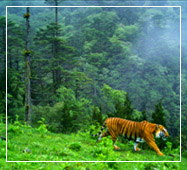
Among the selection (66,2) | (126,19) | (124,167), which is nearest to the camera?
(124,167)

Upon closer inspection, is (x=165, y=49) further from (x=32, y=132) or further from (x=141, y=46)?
(x=32, y=132)

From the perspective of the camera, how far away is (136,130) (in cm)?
423

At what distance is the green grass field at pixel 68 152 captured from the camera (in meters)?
4.01

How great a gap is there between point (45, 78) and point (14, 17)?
1345 millimetres

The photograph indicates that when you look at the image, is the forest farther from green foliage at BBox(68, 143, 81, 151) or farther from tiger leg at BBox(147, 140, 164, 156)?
green foliage at BBox(68, 143, 81, 151)

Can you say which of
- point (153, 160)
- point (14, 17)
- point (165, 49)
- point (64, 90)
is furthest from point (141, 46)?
point (14, 17)

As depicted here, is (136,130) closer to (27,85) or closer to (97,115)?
(97,115)

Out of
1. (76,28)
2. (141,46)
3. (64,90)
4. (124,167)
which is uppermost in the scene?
(76,28)

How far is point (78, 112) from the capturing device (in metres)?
4.36

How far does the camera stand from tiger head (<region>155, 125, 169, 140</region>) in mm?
4195

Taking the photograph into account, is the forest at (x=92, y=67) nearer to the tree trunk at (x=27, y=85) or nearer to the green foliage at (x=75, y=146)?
the tree trunk at (x=27, y=85)

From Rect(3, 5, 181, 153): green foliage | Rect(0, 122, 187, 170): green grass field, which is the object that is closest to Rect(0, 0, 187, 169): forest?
Rect(3, 5, 181, 153): green foliage

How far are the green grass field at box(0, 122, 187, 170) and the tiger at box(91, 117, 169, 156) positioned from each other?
0.38ft

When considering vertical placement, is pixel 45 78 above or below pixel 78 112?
above
